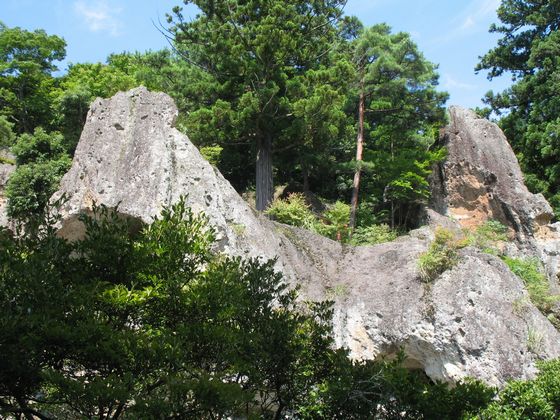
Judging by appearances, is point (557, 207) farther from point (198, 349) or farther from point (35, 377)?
point (35, 377)

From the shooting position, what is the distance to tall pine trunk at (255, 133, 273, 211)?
18.1 m

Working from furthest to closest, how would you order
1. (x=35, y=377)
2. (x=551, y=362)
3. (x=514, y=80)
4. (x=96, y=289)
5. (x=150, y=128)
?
(x=514, y=80), (x=150, y=128), (x=551, y=362), (x=96, y=289), (x=35, y=377)

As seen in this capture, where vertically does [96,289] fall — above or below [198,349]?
above

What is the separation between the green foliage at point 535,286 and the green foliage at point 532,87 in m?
8.17

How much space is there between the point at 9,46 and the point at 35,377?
1027 inches

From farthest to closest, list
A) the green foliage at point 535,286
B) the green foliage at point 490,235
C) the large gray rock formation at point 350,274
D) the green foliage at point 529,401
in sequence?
the green foliage at point 490,235
the green foliage at point 535,286
the large gray rock formation at point 350,274
the green foliage at point 529,401

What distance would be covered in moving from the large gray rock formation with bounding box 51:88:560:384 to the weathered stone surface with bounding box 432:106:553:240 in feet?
26.1

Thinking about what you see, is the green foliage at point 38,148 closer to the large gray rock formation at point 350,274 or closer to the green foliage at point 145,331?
the large gray rock formation at point 350,274

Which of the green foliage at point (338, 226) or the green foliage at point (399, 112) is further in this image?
the green foliage at point (399, 112)

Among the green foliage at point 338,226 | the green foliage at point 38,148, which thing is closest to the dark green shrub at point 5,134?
the green foliage at point 38,148

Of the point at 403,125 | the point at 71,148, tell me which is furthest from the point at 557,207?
the point at 71,148

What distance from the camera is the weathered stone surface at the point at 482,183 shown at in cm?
2072

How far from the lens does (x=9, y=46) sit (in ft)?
90.2

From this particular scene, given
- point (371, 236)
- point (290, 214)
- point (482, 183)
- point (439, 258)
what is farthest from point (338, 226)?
point (482, 183)
